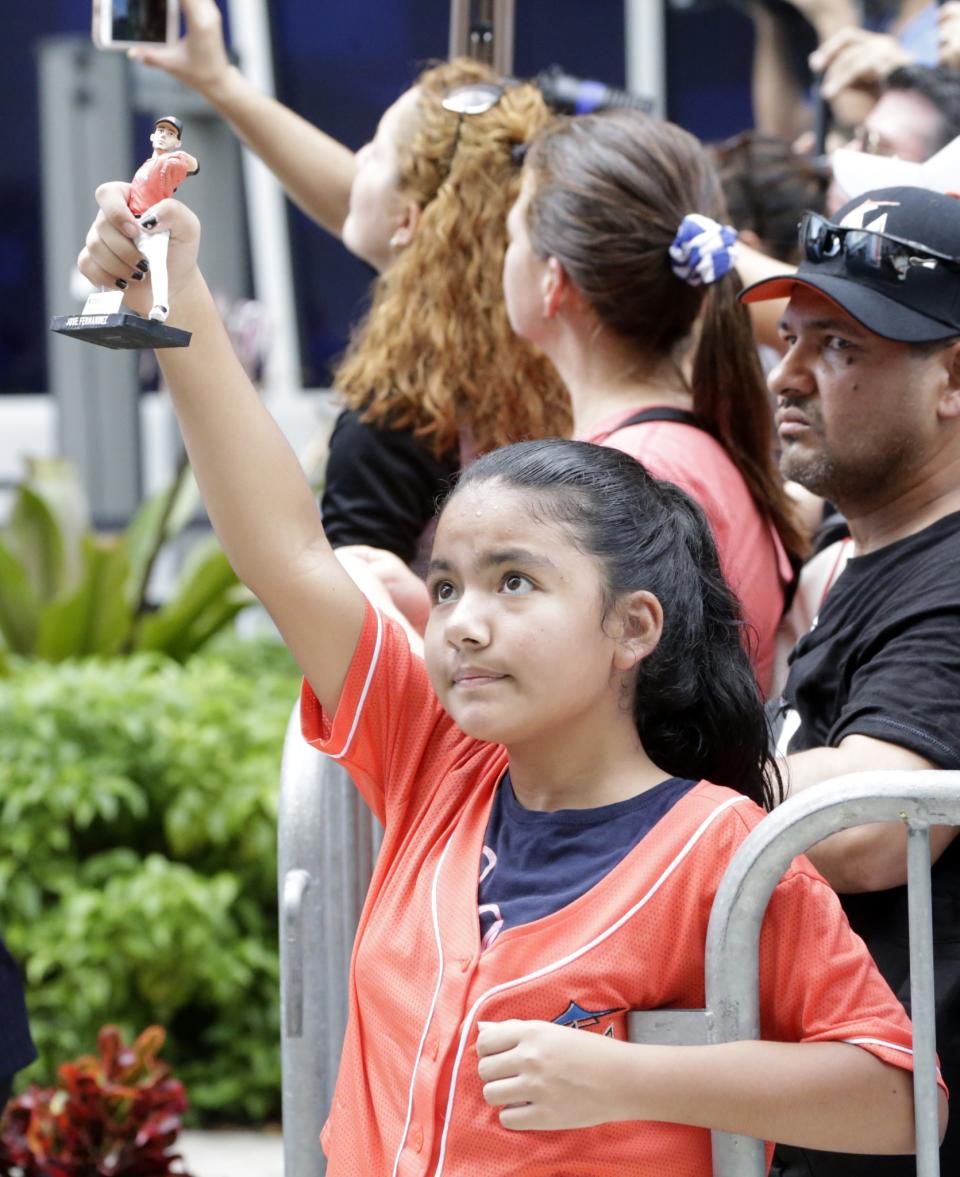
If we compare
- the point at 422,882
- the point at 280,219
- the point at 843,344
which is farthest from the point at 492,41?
the point at 280,219

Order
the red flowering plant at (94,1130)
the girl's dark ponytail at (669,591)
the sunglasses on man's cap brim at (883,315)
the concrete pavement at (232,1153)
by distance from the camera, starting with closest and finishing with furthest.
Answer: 1. the girl's dark ponytail at (669,591)
2. the sunglasses on man's cap brim at (883,315)
3. the red flowering plant at (94,1130)
4. the concrete pavement at (232,1153)

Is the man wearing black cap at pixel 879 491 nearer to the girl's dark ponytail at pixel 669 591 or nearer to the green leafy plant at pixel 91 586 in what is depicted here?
the girl's dark ponytail at pixel 669 591

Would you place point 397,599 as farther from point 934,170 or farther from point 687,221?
point 934,170

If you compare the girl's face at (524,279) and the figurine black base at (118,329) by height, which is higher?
the figurine black base at (118,329)

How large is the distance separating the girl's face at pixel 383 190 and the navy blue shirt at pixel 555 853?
1.48m

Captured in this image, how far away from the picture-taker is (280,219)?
411 inches

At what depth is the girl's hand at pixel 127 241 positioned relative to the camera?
5.63 ft

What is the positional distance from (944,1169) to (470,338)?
152 cm

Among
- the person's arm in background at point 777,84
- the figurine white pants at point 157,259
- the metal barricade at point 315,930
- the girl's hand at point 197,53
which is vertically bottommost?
the metal barricade at point 315,930

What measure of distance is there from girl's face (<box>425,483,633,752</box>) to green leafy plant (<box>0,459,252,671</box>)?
3869 millimetres

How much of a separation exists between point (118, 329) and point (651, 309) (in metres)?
1.15

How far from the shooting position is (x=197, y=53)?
10.6 feet

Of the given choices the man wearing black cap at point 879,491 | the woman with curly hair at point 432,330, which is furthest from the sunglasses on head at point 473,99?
the man wearing black cap at point 879,491

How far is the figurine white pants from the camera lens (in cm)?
168
